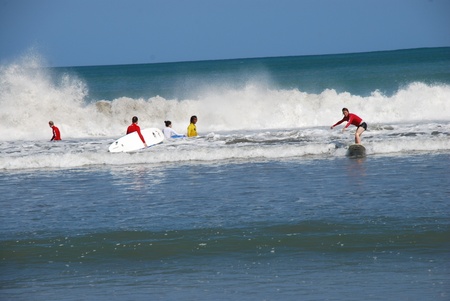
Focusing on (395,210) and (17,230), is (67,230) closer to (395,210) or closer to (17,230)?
(17,230)

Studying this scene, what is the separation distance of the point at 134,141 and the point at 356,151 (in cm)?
611

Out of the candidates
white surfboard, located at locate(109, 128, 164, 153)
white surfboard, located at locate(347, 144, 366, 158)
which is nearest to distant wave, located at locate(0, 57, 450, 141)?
white surfboard, located at locate(109, 128, 164, 153)

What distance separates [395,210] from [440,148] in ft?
24.8

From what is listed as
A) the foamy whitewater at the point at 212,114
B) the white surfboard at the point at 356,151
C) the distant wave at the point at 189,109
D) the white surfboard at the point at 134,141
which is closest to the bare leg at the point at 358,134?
the white surfboard at the point at 356,151

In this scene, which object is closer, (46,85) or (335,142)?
(335,142)

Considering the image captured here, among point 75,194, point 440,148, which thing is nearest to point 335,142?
point 440,148

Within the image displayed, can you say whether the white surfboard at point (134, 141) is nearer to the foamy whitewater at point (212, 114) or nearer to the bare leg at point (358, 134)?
the foamy whitewater at point (212, 114)

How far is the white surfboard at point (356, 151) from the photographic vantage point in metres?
16.5

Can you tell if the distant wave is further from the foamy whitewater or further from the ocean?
the ocean

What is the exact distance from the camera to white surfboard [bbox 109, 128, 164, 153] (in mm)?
18734

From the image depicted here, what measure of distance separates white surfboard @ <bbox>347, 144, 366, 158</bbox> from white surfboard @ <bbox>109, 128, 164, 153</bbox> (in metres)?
5.76

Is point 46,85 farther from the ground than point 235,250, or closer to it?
farther from the ground

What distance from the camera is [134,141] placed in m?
19.1

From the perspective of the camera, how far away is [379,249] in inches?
320
